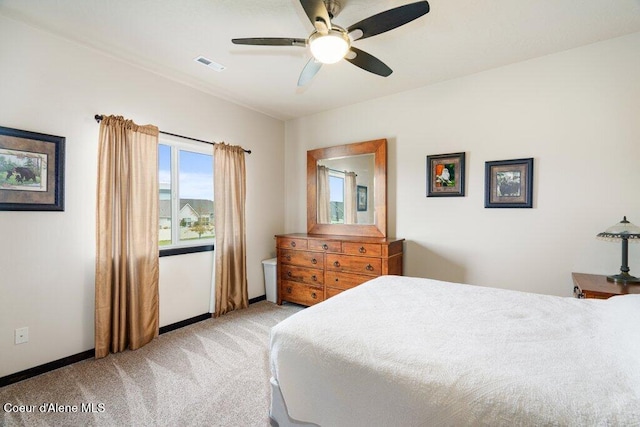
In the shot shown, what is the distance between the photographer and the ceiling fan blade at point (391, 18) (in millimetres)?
1560

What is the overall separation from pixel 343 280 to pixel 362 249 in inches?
17.9

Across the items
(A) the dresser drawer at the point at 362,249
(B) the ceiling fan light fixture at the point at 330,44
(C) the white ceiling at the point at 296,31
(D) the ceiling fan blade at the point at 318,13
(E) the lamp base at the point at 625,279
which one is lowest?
(E) the lamp base at the point at 625,279

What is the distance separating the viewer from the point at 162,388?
81.0 inches

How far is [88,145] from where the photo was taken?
8.16 feet

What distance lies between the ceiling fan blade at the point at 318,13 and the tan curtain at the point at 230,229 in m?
2.14

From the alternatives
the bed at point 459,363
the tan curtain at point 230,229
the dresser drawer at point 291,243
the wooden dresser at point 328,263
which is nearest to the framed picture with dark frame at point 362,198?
the wooden dresser at point 328,263

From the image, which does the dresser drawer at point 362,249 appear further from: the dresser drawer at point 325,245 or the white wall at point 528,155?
the white wall at point 528,155

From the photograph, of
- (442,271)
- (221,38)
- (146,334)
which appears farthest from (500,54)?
(146,334)

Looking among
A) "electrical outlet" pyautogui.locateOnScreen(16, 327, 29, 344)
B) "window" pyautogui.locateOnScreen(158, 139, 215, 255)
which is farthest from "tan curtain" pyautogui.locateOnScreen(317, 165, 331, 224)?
"electrical outlet" pyautogui.locateOnScreen(16, 327, 29, 344)

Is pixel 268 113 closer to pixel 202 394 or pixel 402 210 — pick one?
pixel 402 210

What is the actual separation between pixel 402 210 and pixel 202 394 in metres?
2.72

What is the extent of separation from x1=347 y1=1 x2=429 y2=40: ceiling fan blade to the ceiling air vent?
1.58 m

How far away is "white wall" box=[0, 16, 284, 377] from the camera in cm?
212

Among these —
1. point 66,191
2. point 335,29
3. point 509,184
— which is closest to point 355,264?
point 509,184
